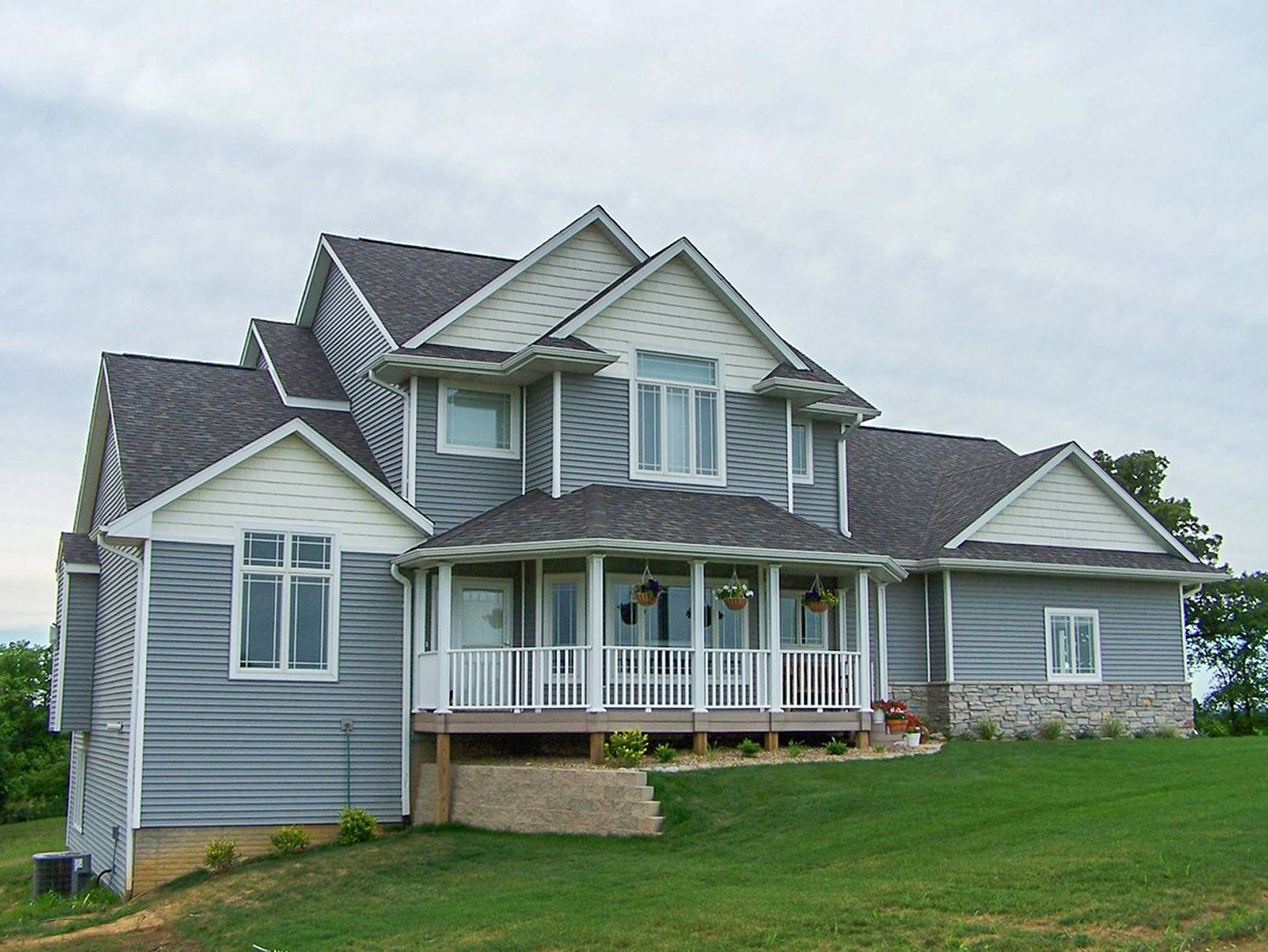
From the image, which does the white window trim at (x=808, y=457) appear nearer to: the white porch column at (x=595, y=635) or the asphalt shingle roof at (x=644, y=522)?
the asphalt shingle roof at (x=644, y=522)

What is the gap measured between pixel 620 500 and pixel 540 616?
7.03 feet

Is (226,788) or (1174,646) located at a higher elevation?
(1174,646)

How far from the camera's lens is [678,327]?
23531 millimetres

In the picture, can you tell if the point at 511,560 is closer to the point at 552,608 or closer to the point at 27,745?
the point at 552,608

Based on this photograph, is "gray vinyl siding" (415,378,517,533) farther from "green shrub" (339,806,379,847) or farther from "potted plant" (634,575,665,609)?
"green shrub" (339,806,379,847)

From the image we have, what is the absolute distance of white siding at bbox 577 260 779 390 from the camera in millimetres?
23016

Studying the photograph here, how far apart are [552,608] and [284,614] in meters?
4.05

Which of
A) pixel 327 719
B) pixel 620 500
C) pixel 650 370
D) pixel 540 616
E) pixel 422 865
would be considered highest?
pixel 650 370

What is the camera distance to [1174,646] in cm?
2802

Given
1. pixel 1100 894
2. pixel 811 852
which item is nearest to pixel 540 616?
pixel 811 852

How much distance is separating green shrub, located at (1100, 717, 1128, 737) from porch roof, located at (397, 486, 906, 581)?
5995 mm

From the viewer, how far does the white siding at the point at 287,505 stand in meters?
19.9

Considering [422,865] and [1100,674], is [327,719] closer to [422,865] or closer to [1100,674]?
[422,865]

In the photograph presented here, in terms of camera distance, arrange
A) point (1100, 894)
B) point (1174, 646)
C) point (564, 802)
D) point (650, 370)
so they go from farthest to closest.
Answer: point (1174, 646) → point (650, 370) → point (564, 802) → point (1100, 894)
